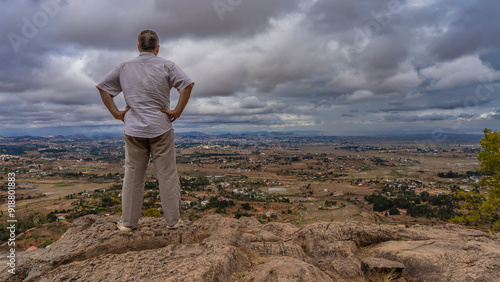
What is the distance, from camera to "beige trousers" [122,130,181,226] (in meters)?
3.82

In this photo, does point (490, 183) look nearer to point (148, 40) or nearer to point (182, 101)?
point (182, 101)

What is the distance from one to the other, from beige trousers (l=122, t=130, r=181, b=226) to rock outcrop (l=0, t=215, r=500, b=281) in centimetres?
63

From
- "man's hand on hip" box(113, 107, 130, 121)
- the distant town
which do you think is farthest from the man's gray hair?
the distant town

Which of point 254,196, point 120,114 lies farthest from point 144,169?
point 254,196

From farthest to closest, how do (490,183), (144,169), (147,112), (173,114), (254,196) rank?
(254,196) → (490,183) → (144,169) → (173,114) → (147,112)

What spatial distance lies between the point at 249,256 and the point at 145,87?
3.47 metres

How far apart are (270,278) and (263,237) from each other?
2159 millimetres

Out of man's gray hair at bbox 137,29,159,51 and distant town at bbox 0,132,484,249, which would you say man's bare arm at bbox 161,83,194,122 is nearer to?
man's gray hair at bbox 137,29,159,51

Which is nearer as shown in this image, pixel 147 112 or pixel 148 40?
pixel 147 112

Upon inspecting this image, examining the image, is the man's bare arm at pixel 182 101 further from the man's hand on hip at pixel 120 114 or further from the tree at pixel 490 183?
the tree at pixel 490 183

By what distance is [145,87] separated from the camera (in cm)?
371

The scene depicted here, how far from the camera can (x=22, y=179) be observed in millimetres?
59688

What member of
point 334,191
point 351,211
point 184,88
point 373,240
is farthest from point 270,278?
point 334,191

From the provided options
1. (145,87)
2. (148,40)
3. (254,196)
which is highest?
(148,40)
